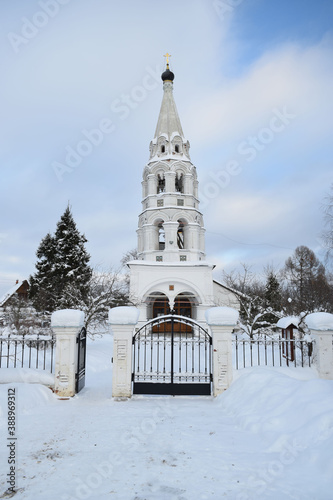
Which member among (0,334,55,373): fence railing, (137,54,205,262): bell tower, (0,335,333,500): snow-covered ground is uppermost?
(137,54,205,262): bell tower

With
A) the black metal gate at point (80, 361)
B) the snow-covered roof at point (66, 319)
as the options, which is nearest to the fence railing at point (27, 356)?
the snow-covered roof at point (66, 319)

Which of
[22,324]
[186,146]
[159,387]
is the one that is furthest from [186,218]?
[159,387]

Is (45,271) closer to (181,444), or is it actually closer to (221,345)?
(221,345)

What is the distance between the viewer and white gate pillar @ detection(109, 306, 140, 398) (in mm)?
8594

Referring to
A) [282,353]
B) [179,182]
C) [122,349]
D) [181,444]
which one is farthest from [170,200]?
[181,444]

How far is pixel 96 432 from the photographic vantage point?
5.96 metres

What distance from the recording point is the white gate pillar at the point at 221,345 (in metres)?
8.68

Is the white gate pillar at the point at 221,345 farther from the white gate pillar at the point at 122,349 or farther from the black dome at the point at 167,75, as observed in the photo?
the black dome at the point at 167,75

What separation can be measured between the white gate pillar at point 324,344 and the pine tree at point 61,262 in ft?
61.9

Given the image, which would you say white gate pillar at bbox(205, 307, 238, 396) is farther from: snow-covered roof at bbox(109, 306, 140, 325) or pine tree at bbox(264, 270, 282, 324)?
pine tree at bbox(264, 270, 282, 324)

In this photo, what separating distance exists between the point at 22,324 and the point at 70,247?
36.1ft

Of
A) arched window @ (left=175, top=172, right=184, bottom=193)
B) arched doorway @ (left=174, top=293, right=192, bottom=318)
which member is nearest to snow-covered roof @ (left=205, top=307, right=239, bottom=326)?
arched doorway @ (left=174, top=293, right=192, bottom=318)

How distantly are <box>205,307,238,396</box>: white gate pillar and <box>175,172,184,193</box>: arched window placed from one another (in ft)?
59.8

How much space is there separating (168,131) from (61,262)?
13933mm
